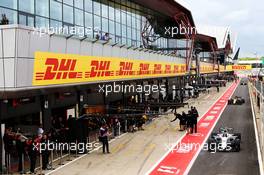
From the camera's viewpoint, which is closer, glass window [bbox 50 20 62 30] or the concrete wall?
the concrete wall

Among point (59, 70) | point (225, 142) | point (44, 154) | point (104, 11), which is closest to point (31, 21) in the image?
point (59, 70)

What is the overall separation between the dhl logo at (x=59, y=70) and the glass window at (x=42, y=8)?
4.62m

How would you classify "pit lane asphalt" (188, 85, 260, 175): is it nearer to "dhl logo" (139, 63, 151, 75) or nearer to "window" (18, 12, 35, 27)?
"dhl logo" (139, 63, 151, 75)

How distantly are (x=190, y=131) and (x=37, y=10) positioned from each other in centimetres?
1330

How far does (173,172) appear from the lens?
18.3 meters

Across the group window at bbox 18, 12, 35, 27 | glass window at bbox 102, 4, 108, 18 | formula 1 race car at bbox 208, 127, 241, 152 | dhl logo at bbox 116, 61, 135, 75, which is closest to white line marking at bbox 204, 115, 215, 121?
dhl logo at bbox 116, 61, 135, 75

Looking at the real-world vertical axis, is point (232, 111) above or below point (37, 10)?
below

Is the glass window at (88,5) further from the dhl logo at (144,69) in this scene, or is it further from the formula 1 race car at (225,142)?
the formula 1 race car at (225,142)

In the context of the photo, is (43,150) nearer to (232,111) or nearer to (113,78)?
(113,78)

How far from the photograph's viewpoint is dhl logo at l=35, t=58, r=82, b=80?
16688mm

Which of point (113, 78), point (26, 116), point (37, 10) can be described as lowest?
point (26, 116)

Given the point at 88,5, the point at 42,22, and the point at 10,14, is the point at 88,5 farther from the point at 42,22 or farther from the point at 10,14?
the point at 10,14

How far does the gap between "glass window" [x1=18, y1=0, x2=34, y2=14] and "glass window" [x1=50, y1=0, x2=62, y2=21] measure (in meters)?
2.12

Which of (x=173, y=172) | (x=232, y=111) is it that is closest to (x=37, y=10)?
(x=173, y=172)
